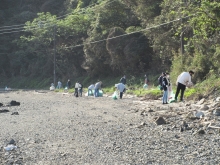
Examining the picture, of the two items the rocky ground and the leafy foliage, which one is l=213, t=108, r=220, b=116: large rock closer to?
the rocky ground

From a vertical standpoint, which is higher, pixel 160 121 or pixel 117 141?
pixel 160 121

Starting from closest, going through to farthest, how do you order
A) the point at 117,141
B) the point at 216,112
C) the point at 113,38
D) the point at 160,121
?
the point at 117,141 → the point at 160,121 → the point at 216,112 → the point at 113,38

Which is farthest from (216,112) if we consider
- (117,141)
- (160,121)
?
(117,141)

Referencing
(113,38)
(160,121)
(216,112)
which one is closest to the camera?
(160,121)

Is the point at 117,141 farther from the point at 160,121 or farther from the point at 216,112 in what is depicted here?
the point at 216,112

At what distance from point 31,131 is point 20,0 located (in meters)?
70.6

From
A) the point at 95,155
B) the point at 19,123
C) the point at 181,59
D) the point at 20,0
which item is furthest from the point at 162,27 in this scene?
the point at 20,0

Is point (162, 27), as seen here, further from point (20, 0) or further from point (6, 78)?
point (20, 0)

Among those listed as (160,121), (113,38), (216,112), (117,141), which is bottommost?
(117,141)

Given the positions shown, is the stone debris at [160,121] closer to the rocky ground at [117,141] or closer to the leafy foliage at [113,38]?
the rocky ground at [117,141]

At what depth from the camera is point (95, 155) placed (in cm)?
1013

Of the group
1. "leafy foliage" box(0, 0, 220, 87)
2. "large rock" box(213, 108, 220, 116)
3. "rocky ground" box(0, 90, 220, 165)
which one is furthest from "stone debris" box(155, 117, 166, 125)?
"leafy foliage" box(0, 0, 220, 87)

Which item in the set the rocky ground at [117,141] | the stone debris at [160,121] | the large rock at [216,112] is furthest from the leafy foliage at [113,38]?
the rocky ground at [117,141]

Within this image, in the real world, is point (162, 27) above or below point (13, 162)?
above
